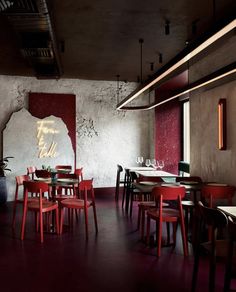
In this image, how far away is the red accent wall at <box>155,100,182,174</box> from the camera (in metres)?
8.17

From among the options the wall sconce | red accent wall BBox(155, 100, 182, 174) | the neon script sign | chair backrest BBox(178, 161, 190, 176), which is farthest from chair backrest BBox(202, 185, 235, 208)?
the neon script sign

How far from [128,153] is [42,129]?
87.4 inches

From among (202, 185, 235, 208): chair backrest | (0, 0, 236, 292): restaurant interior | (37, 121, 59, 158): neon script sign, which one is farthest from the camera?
(37, 121, 59, 158): neon script sign

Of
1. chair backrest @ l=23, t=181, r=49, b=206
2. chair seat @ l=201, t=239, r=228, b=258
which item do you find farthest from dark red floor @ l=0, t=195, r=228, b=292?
chair backrest @ l=23, t=181, r=49, b=206

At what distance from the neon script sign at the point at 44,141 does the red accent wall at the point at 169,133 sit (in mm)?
2499

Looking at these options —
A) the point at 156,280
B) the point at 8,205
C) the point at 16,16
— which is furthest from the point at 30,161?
the point at 156,280

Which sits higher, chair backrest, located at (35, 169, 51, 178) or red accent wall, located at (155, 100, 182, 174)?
red accent wall, located at (155, 100, 182, 174)

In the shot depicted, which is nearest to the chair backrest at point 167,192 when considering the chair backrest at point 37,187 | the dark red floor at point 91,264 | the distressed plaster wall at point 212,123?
the dark red floor at point 91,264

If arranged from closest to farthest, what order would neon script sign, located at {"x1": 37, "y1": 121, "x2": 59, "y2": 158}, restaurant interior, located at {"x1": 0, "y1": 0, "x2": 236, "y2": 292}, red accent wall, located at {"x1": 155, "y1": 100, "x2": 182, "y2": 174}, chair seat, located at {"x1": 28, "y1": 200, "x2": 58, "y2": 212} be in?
restaurant interior, located at {"x1": 0, "y1": 0, "x2": 236, "y2": 292}
chair seat, located at {"x1": 28, "y1": 200, "x2": 58, "y2": 212}
neon script sign, located at {"x1": 37, "y1": 121, "x2": 59, "y2": 158}
red accent wall, located at {"x1": 155, "y1": 100, "x2": 182, "y2": 174}

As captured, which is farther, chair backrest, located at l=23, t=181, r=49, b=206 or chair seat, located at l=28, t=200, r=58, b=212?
chair seat, located at l=28, t=200, r=58, b=212

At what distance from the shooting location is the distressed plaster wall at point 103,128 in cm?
804

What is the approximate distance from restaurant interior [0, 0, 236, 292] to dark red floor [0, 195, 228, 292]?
0.8 inches

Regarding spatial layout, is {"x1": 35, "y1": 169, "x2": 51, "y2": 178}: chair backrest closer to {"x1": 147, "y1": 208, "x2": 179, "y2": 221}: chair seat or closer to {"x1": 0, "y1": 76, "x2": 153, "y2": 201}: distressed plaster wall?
{"x1": 147, "y1": 208, "x2": 179, "y2": 221}: chair seat

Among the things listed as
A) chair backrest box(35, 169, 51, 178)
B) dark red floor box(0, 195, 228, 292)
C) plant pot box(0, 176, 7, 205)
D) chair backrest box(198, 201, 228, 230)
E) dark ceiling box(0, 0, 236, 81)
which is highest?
dark ceiling box(0, 0, 236, 81)
